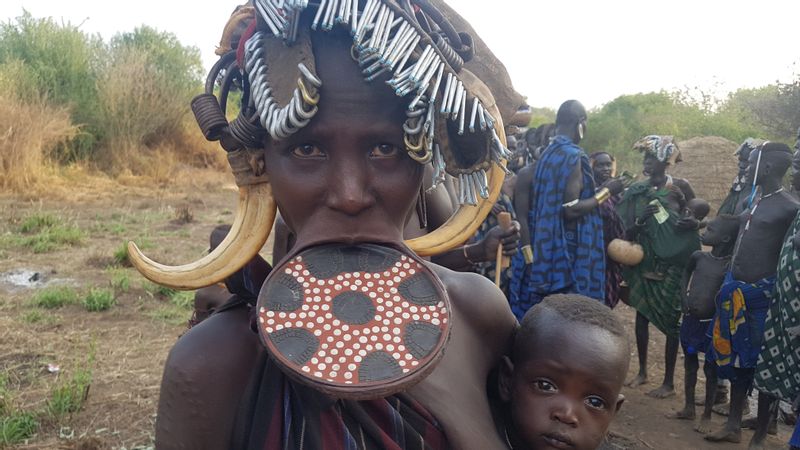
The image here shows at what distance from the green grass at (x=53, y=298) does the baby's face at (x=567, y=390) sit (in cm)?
594

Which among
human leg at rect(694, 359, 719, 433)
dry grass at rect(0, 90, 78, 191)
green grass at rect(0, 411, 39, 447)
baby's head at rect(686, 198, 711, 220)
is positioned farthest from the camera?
dry grass at rect(0, 90, 78, 191)

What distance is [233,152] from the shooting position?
111 centimetres

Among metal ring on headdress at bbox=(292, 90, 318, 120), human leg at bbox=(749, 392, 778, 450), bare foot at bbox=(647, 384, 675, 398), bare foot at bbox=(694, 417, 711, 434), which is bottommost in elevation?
bare foot at bbox=(647, 384, 675, 398)

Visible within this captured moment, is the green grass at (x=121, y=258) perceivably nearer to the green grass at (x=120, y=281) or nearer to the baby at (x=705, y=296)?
the green grass at (x=120, y=281)

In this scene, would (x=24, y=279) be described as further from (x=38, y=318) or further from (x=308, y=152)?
(x=308, y=152)

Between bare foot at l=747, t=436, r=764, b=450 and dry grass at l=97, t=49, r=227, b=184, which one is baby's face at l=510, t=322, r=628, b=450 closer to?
bare foot at l=747, t=436, r=764, b=450

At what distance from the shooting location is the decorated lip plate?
853 millimetres

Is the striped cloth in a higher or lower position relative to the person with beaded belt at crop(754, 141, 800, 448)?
higher

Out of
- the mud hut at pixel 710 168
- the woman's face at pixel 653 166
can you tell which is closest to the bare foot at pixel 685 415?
the woman's face at pixel 653 166

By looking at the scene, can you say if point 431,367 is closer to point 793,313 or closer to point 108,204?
point 793,313

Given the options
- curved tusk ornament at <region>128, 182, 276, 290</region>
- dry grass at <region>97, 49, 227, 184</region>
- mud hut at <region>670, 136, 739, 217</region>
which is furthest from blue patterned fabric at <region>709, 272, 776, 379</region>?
dry grass at <region>97, 49, 227, 184</region>

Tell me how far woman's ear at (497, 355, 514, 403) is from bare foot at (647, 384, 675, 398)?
15.2 feet

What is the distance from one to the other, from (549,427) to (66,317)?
568cm

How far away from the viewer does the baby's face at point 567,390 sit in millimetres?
1289
